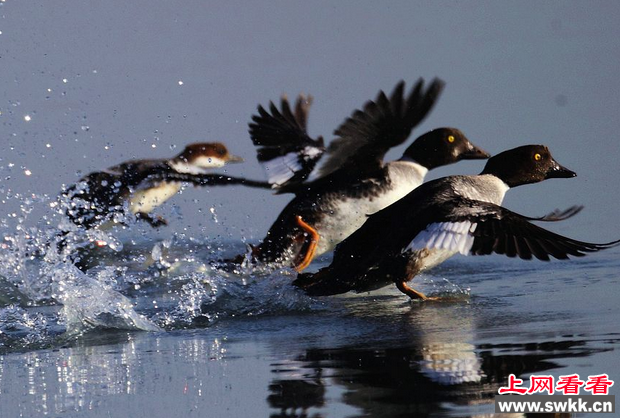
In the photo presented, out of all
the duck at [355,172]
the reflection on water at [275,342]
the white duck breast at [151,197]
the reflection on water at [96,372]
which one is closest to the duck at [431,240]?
the reflection on water at [275,342]

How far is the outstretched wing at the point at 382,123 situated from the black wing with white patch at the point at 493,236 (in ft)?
4.02

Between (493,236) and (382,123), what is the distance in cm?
153

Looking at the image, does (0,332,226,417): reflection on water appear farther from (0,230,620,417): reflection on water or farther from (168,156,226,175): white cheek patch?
(168,156,226,175): white cheek patch

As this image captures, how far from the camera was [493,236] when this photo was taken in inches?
227

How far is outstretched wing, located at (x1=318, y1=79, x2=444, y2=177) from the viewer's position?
689 cm

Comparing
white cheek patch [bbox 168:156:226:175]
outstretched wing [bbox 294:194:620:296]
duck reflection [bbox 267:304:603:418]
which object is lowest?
duck reflection [bbox 267:304:603:418]

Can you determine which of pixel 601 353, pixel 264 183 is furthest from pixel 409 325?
pixel 264 183

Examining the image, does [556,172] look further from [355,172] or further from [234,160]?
[234,160]

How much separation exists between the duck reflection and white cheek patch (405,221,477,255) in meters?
0.76

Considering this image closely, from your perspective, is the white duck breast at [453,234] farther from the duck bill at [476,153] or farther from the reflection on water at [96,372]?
the reflection on water at [96,372]

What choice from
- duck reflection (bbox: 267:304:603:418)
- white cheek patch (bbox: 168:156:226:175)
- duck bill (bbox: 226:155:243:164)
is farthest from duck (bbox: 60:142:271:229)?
duck reflection (bbox: 267:304:603:418)

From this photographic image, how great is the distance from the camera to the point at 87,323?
215 inches

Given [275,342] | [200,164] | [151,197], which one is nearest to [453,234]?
[275,342]

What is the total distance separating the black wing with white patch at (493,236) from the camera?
5664mm
